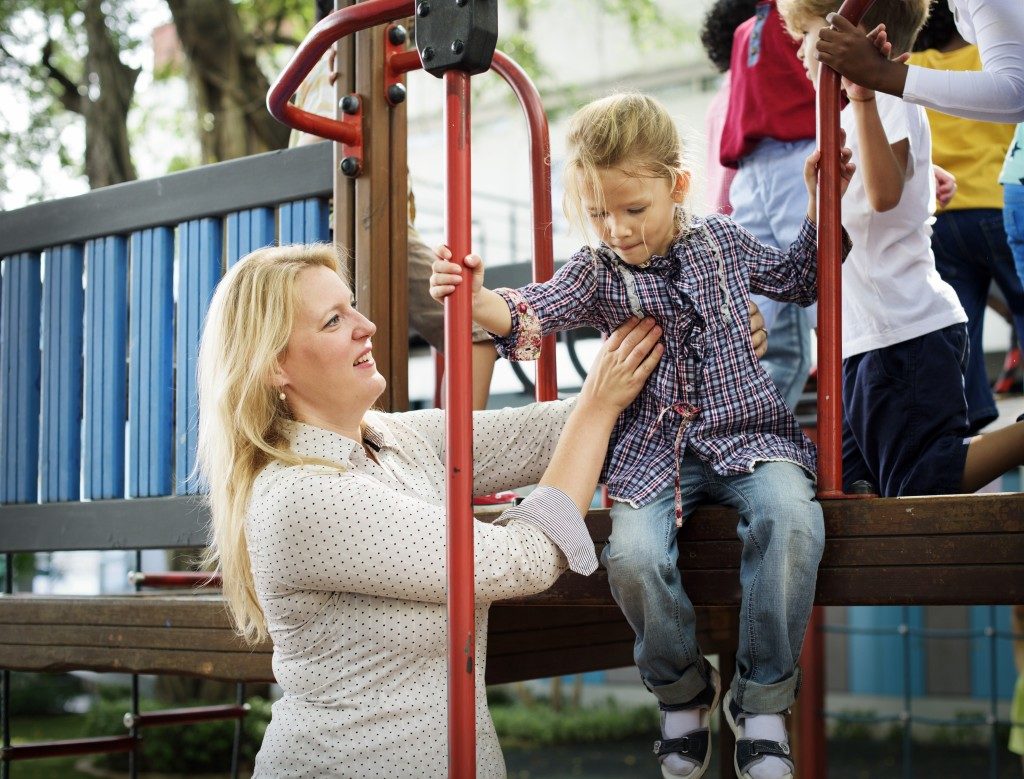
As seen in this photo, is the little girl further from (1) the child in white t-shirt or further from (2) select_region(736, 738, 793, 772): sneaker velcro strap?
(1) the child in white t-shirt

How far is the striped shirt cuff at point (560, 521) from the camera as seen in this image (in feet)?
6.17

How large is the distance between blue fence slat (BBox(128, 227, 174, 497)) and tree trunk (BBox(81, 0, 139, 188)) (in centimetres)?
640

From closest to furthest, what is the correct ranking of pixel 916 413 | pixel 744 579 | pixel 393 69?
pixel 744 579
pixel 916 413
pixel 393 69

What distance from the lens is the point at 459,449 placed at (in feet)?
5.26

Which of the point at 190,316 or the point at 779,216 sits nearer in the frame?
the point at 779,216

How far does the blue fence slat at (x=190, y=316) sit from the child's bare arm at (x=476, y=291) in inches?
51.5

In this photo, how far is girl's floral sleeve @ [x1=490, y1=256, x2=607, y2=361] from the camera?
210cm

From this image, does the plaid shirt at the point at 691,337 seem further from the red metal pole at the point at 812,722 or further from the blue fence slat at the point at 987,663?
the blue fence slat at the point at 987,663

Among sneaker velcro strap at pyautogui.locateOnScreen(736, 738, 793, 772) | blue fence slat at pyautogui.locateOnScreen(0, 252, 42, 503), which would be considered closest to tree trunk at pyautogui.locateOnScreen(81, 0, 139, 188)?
blue fence slat at pyautogui.locateOnScreen(0, 252, 42, 503)

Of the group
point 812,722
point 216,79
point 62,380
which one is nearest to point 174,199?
point 62,380

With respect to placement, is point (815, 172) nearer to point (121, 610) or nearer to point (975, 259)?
point (975, 259)

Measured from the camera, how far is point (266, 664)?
106 inches

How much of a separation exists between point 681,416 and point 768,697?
49 centimetres

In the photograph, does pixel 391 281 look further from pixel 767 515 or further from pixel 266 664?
pixel 767 515
